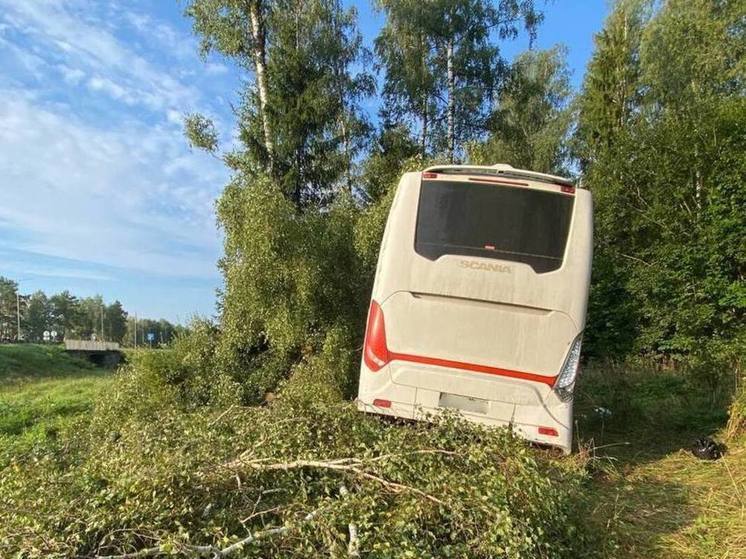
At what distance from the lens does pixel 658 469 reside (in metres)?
5.74

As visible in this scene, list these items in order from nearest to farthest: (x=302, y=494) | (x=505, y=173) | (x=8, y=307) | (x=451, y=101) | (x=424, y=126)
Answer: (x=302, y=494) < (x=505, y=173) < (x=451, y=101) < (x=424, y=126) < (x=8, y=307)

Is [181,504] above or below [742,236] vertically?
below

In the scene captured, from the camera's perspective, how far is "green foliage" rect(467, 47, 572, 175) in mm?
17047

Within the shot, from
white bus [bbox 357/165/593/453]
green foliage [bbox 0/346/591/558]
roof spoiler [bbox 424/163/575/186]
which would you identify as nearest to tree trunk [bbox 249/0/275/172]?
roof spoiler [bbox 424/163/575/186]

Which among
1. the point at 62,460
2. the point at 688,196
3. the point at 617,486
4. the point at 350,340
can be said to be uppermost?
the point at 688,196

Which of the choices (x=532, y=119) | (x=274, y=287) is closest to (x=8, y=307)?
(x=532, y=119)

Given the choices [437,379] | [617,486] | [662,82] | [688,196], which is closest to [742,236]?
[688,196]

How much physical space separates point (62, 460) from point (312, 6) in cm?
1524

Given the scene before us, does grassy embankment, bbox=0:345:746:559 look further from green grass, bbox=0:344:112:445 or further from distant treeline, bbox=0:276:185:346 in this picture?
distant treeline, bbox=0:276:185:346

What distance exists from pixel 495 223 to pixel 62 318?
116095mm

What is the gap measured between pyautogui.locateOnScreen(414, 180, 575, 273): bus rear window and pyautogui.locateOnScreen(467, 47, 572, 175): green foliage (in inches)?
266

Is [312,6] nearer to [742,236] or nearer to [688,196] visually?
[688,196]

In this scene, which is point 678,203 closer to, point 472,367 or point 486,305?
point 486,305

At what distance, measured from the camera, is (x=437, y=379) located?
5105 mm
